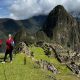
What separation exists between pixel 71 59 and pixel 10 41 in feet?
493

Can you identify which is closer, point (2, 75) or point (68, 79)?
point (2, 75)

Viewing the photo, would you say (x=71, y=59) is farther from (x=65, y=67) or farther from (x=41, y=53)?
(x=65, y=67)

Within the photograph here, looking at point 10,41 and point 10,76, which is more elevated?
point 10,41

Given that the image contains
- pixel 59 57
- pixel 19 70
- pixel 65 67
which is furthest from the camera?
pixel 59 57

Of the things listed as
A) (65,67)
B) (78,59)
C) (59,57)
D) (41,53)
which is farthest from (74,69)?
(78,59)

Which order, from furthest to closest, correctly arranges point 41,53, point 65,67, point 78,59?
1. point 78,59
2. point 41,53
3. point 65,67

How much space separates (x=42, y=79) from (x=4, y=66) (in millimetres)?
6637

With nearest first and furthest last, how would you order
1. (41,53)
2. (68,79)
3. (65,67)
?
(68,79)
(65,67)
(41,53)

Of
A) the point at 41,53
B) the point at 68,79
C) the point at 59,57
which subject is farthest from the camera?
the point at 59,57

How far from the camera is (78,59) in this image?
→ 19112 centimetres

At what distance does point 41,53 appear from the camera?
159 m

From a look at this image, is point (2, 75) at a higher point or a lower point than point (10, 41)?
lower

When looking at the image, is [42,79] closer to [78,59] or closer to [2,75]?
[2,75]

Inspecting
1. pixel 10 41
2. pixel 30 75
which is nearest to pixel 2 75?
pixel 30 75
